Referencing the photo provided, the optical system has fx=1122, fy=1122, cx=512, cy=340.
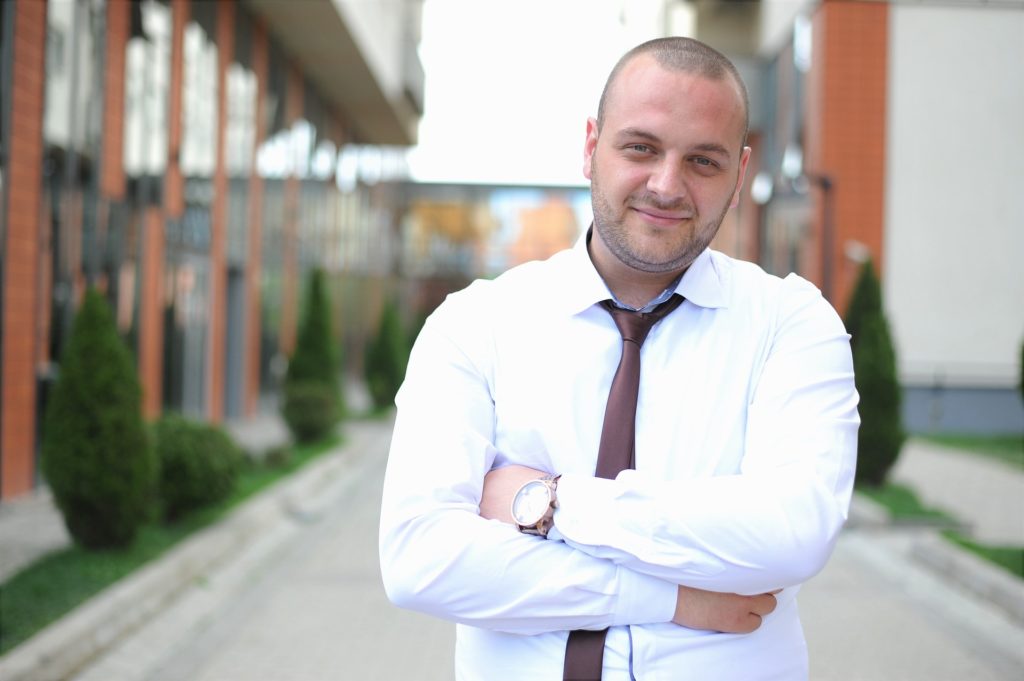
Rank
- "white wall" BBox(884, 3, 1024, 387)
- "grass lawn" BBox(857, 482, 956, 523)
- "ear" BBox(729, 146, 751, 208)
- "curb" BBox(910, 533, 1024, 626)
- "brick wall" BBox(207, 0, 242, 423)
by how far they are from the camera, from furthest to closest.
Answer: "white wall" BBox(884, 3, 1024, 387) → "brick wall" BBox(207, 0, 242, 423) → "grass lawn" BBox(857, 482, 956, 523) → "curb" BBox(910, 533, 1024, 626) → "ear" BBox(729, 146, 751, 208)

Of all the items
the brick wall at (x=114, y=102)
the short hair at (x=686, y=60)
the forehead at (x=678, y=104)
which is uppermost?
the brick wall at (x=114, y=102)

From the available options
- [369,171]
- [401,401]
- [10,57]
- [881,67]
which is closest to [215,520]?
[10,57]

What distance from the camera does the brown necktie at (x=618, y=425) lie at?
7.13ft

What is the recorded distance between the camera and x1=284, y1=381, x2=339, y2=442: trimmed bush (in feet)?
48.6

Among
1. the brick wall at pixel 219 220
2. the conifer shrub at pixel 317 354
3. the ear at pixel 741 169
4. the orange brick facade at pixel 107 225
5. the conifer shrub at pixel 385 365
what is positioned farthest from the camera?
the conifer shrub at pixel 385 365

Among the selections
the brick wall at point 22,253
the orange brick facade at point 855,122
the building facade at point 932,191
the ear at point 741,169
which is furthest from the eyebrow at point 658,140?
the orange brick facade at point 855,122

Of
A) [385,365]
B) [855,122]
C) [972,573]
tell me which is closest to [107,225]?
[972,573]

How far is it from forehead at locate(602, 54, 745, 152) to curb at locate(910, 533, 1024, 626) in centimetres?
542

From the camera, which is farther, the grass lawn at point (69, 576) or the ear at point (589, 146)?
the grass lawn at point (69, 576)

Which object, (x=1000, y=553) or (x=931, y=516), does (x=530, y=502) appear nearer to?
(x=1000, y=553)

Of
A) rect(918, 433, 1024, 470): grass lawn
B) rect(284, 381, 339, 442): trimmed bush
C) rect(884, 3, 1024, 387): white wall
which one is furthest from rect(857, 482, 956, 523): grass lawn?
rect(884, 3, 1024, 387): white wall

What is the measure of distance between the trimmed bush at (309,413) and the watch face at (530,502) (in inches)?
503

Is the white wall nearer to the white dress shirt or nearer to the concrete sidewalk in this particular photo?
the concrete sidewalk

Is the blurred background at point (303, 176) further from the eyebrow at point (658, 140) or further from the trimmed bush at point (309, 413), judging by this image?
the eyebrow at point (658, 140)
